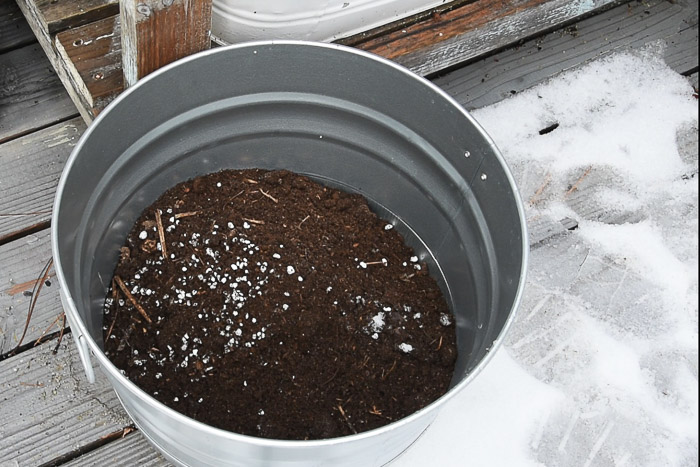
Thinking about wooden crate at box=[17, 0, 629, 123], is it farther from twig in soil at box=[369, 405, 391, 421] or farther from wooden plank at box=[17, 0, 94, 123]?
twig in soil at box=[369, 405, 391, 421]

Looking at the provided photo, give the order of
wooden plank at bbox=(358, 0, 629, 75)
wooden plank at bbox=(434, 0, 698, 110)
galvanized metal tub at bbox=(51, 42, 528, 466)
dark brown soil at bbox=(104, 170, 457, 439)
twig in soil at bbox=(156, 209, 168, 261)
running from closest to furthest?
galvanized metal tub at bbox=(51, 42, 528, 466) → dark brown soil at bbox=(104, 170, 457, 439) → twig in soil at bbox=(156, 209, 168, 261) → wooden plank at bbox=(358, 0, 629, 75) → wooden plank at bbox=(434, 0, 698, 110)

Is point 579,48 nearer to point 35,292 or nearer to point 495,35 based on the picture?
point 495,35

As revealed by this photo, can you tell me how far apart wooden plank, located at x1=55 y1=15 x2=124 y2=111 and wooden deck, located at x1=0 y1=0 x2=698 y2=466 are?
0.03m

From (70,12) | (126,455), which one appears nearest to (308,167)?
(70,12)

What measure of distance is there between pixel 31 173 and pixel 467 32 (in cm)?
85

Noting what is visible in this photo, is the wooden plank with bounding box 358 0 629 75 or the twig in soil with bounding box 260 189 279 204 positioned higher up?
the wooden plank with bounding box 358 0 629 75

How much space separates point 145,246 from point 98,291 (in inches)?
4.5

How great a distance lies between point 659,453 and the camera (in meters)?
1.30

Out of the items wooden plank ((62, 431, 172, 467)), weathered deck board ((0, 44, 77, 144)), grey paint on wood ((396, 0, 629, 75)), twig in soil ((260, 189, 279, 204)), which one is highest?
grey paint on wood ((396, 0, 629, 75))

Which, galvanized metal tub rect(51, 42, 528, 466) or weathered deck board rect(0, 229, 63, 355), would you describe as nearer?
galvanized metal tub rect(51, 42, 528, 466)

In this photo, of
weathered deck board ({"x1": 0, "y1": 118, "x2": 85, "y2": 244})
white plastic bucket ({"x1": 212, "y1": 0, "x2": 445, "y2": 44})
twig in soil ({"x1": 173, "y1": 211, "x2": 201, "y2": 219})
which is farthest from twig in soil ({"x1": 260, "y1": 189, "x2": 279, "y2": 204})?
weathered deck board ({"x1": 0, "y1": 118, "x2": 85, "y2": 244})

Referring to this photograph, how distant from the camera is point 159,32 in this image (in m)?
1.12

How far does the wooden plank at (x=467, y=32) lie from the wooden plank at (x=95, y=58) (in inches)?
17.0

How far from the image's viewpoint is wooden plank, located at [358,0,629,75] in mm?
1414
